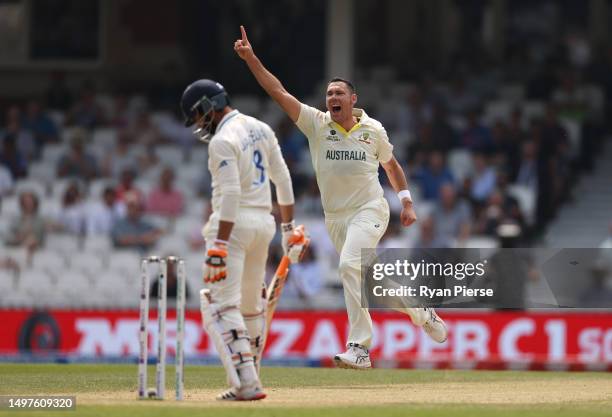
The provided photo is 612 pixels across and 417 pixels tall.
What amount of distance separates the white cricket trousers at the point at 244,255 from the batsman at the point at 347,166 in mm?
923

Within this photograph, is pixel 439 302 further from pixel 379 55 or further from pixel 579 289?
pixel 379 55

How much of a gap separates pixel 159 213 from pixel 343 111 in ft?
25.7

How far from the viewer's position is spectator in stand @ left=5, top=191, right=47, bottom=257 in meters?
16.5

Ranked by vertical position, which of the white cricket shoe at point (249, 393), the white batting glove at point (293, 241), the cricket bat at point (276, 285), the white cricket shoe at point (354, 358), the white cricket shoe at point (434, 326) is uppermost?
the white batting glove at point (293, 241)

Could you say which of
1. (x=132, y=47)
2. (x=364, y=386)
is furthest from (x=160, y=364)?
(x=132, y=47)

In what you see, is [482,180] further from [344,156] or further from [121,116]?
[344,156]

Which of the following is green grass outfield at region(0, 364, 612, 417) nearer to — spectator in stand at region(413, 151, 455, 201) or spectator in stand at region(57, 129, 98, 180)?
spectator in stand at region(413, 151, 455, 201)

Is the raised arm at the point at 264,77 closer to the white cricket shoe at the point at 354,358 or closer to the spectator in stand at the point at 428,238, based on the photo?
the white cricket shoe at the point at 354,358

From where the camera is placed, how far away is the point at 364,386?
9.80 m

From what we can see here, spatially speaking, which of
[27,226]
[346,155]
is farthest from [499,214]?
[346,155]

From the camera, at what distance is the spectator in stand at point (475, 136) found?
56.9 ft

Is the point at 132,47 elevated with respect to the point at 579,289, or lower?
elevated

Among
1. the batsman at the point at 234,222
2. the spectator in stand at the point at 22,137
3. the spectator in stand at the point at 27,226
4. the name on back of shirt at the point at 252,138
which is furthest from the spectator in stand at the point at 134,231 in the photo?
the name on back of shirt at the point at 252,138

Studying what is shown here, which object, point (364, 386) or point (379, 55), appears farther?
point (379, 55)
